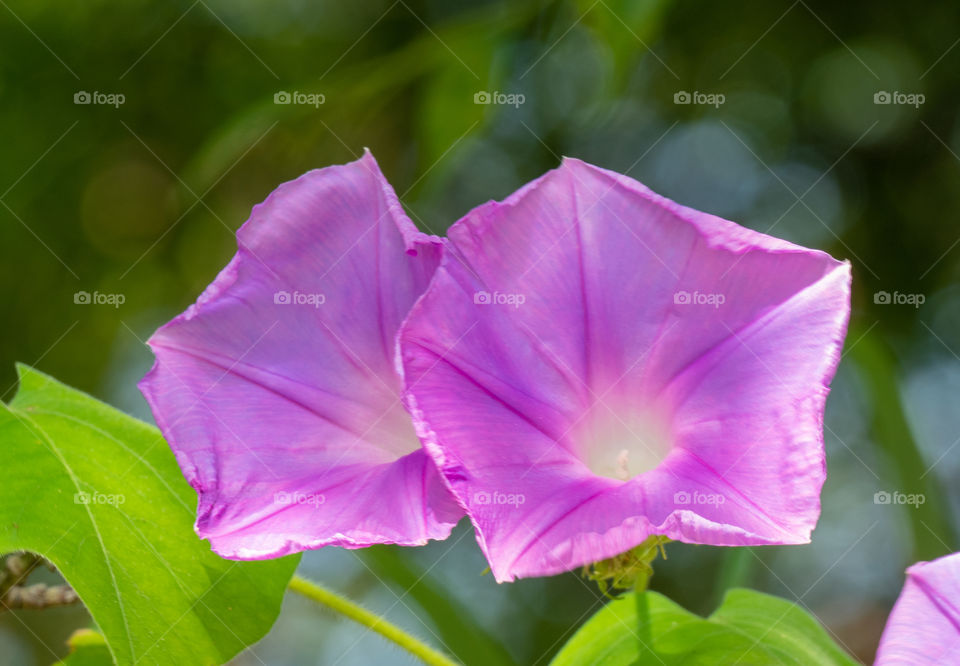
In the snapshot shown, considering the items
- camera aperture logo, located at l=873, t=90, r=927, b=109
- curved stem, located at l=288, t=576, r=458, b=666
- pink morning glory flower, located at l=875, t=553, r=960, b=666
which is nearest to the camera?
pink morning glory flower, located at l=875, t=553, r=960, b=666

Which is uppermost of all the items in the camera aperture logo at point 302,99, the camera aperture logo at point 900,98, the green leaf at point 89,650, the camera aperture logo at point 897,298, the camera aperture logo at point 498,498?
the camera aperture logo at point 900,98

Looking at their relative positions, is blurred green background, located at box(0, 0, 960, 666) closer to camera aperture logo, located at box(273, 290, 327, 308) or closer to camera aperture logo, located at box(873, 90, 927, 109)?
camera aperture logo, located at box(873, 90, 927, 109)

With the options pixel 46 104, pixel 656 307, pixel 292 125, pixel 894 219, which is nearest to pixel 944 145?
pixel 894 219

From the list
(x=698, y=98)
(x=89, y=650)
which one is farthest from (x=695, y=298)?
(x=698, y=98)

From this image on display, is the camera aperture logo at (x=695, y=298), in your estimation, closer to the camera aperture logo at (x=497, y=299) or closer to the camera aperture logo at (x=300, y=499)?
the camera aperture logo at (x=497, y=299)

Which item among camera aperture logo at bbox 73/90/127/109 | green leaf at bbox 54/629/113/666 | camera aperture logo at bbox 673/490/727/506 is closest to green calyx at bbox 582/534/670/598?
camera aperture logo at bbox 673/490/727/506

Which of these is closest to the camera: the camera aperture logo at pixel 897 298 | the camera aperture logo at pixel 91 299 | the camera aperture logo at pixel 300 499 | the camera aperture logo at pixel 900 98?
the camera aperture logo at pixel 300 499

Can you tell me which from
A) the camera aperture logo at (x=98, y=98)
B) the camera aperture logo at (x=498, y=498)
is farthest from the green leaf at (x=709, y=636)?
the camera aperture logo at (x=98, y=98)
